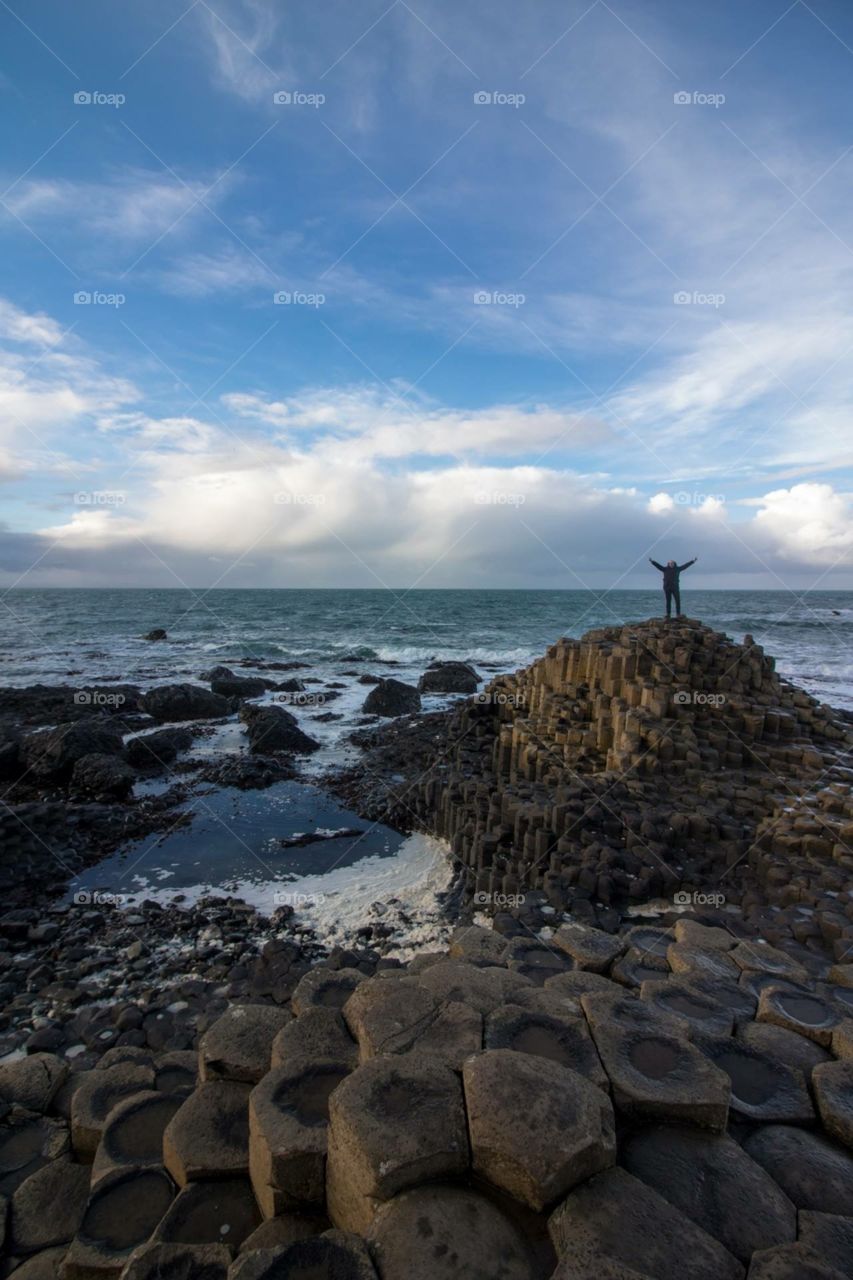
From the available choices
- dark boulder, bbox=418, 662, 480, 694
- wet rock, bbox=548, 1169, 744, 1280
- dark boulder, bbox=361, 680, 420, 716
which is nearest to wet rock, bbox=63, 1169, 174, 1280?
wet rock, bbox=548, 1169, 744, 1280

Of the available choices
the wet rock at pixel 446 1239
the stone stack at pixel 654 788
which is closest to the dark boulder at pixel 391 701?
the stone stack at pixel 654 788

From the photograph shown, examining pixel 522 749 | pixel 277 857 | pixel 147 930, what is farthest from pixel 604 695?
pixel 147 930

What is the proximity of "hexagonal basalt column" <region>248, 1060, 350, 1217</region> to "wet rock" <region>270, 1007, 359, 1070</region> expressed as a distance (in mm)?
141

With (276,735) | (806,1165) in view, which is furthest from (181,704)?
(806,1165)

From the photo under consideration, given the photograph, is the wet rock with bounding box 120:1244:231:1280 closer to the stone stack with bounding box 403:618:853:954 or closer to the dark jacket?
Result: the stone stack with bounding box 403:618:853:954

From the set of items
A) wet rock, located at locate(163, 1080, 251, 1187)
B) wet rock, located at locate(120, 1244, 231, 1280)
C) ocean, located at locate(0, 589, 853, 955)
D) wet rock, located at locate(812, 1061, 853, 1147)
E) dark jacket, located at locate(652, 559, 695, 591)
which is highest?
dark jacket, located at locate(652, 559, 695, 591)

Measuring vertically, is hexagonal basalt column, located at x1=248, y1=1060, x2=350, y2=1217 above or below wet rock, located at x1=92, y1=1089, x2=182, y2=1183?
above

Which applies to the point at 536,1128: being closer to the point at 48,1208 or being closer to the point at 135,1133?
the point at 135,1133

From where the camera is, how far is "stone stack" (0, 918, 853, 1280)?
252 centimetres

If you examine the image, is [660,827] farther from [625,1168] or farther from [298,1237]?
[298,1237]

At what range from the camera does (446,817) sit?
10.8 meters

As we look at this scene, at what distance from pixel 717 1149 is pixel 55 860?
9.91m

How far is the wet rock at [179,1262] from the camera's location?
104 inches

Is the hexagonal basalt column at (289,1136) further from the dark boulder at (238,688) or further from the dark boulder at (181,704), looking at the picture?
the dark boulder at (238,688)
